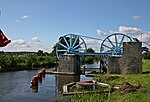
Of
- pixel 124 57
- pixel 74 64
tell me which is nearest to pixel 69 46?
pixel 74 64

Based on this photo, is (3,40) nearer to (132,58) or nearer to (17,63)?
(132,58)

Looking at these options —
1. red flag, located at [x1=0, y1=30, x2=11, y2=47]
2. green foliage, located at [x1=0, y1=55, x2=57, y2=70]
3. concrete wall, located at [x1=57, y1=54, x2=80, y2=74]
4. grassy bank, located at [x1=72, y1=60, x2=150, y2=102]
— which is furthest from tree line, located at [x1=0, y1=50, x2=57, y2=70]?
red flag, located at [x1=0, y1=30, x2=11, y2=47]

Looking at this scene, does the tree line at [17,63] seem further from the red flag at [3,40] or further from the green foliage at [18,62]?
the red flag at [3,40]

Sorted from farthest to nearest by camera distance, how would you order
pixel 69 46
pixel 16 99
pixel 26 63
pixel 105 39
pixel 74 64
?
pixel 26 63
pixel 69 46
pixel 105 39
pixel 74 64
pixel 16 99

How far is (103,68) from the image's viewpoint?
53.3 m

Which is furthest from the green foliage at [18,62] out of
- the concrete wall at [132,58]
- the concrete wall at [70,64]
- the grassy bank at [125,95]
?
the grassy bank at [125,95]

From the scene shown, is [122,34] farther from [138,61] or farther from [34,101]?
[34,101]

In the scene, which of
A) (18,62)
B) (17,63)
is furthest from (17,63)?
(18,62)

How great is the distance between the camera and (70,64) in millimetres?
51406

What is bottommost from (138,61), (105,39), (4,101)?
(4,101)

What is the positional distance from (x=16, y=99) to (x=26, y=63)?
4760 cm

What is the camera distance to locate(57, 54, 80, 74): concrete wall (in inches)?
2010

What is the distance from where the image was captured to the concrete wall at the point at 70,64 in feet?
168

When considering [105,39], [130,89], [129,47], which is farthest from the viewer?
[105,39]
